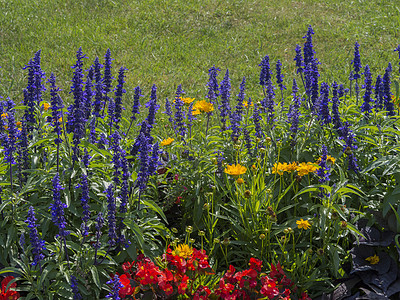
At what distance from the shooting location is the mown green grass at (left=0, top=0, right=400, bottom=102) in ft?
28.3

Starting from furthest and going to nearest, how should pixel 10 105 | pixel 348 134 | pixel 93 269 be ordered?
pixel 10 105 < pixel 348 134 < pixel 93 269

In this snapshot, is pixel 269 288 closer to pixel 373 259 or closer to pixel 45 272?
pixel 373 259

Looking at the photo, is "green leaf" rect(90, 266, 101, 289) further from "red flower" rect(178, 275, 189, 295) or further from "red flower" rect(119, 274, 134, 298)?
"red flower" rect(178, 275, 189, 295)

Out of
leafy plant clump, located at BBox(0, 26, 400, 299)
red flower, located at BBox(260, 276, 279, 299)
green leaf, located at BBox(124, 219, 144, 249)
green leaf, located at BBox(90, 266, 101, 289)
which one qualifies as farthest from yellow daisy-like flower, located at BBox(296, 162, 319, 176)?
green leaf, located at BBox(90, 266, 101, 289)

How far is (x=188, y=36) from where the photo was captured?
33.0 ft

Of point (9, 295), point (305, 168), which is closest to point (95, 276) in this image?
point (9, 295)

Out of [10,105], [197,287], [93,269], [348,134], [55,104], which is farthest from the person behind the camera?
[10,105]

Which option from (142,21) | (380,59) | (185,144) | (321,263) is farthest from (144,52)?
(321,263)

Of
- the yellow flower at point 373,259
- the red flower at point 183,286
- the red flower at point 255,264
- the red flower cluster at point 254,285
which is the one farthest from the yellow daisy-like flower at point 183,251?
the yellow flower at point 373,259

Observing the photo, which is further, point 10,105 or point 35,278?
point 10,105

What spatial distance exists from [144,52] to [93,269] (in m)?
6.92

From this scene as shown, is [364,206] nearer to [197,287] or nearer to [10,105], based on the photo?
[197,287]

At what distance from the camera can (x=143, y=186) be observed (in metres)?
3.29

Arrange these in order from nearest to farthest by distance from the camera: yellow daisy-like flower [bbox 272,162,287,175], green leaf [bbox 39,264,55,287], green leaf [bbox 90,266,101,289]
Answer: green leaf [bbox 39,264,55,287], green leaf [bbox 90,266,101,289], yellow daisy-like flower [bbox 272,162,287,175]
